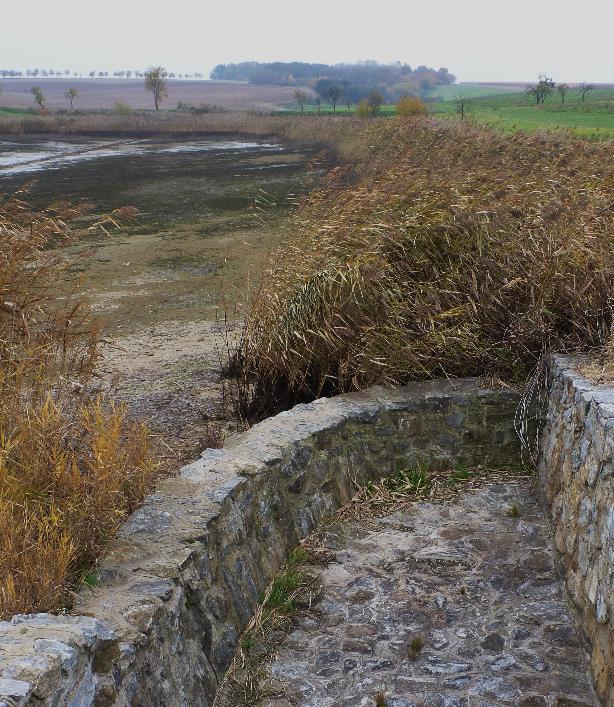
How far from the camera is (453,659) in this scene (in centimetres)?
355

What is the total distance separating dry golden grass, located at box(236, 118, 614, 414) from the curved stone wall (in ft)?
1.13

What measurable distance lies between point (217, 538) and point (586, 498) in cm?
174

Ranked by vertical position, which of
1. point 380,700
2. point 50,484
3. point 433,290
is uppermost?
point 433,290

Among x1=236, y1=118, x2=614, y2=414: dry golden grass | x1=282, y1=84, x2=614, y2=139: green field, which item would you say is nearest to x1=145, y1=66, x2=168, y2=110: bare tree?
x1=282, y1=84, x2=614, y2=139: green field

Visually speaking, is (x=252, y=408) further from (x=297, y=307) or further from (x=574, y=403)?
(x=574, y=403)

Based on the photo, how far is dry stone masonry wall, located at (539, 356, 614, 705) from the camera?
330 centimetres

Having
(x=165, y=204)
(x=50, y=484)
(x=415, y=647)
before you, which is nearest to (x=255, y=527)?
(x=415, y=647)

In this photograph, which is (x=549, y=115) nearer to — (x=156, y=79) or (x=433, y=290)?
(x=433, y=290)

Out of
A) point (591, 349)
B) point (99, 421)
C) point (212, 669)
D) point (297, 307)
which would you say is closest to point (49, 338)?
point (99, 421)

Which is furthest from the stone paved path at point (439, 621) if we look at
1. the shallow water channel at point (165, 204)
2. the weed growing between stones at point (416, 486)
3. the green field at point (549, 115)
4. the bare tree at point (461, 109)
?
the bare tree at point (461, 109)

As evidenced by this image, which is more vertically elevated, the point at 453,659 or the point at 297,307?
the point at 297,307

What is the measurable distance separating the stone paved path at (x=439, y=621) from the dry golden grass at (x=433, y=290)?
3.67ft

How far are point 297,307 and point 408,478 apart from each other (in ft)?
4.90

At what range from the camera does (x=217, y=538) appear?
3627 millimetres
